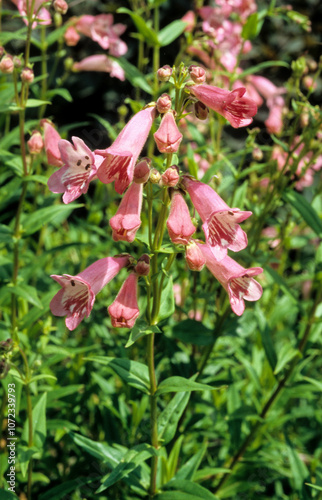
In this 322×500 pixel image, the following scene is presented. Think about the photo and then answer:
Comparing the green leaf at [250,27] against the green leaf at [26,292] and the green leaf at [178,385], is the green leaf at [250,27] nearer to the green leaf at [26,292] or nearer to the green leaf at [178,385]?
the green leaf at [26,292]

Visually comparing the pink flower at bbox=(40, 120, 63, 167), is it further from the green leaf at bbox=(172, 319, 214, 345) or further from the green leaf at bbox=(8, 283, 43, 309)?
the green leaf at bbox=(172, 319, 214, 345)

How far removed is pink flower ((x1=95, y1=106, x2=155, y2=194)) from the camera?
6.05ft

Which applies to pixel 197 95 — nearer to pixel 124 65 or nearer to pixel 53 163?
pixel 53 163

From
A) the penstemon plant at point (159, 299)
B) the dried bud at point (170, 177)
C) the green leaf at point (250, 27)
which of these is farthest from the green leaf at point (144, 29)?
the dried bud at point (170, 177)

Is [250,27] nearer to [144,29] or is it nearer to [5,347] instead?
[144,29]

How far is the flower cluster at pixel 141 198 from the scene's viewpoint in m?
1.82

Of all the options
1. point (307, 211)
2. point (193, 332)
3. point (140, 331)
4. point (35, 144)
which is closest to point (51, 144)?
point (35, 144)

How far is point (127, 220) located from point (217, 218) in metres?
0.42

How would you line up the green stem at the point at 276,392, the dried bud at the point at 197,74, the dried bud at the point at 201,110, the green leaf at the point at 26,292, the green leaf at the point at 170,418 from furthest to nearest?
the green stem at the point at 276,392 → the green leaf at the point at 26,292 → the green leaf at the point at 170,418 → the dried bud at the point at 201,110 → the dried bud at the point at 197,74

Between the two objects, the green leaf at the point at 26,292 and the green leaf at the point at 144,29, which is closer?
the green leaf at the point at 26,292

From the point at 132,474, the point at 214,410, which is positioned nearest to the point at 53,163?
the point at 132,474

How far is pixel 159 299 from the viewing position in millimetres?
2098

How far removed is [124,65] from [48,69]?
2908 millimetres

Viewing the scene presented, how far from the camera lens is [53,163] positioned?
2.61 m
